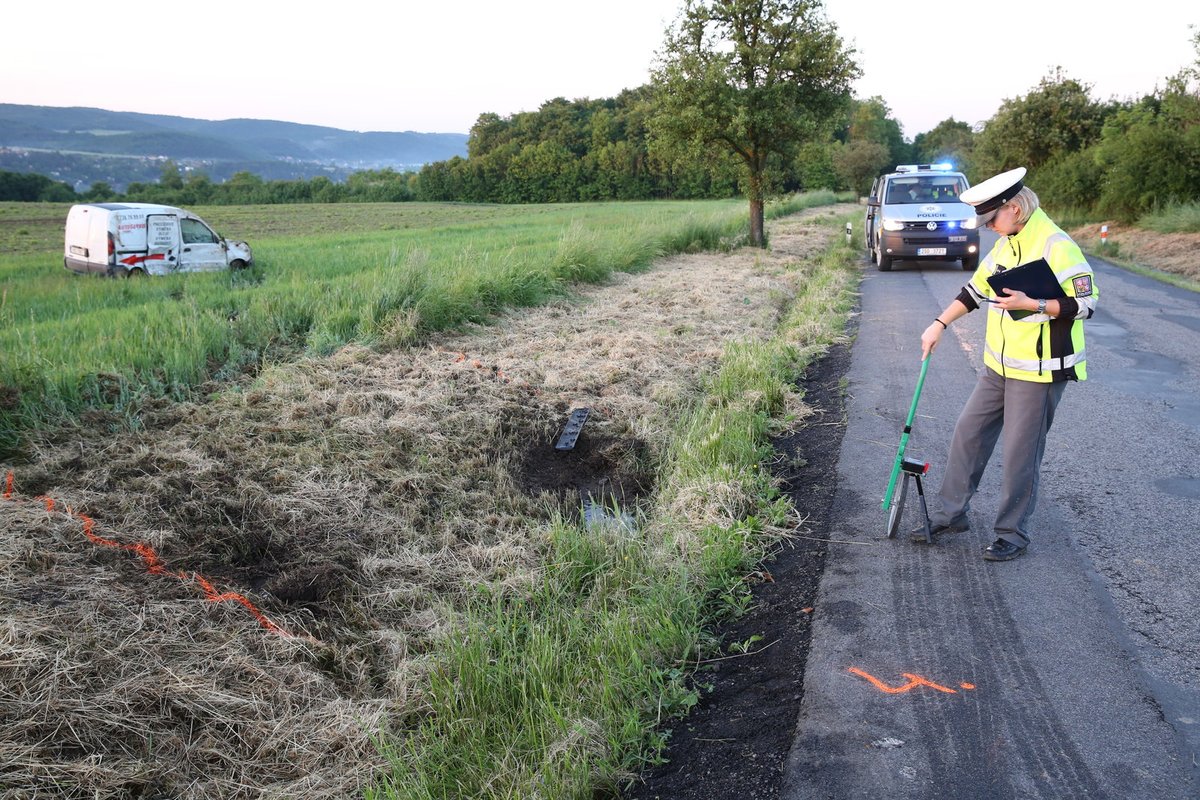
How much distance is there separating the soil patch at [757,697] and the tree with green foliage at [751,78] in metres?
15.5

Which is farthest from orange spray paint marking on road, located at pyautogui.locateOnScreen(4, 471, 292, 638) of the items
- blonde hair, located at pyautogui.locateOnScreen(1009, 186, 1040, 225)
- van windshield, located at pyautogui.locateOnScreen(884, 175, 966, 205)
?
van windshield, located at pyautogui.locateOnScreen(884, 175, 966, 205)

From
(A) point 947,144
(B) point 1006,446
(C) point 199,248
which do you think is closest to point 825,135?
(C) point 199,248

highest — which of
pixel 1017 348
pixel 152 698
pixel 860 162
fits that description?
pixel 860 162

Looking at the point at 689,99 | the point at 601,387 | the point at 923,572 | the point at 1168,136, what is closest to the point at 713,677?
the point at 923,572

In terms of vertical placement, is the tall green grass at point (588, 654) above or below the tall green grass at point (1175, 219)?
below

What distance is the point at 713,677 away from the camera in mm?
3379

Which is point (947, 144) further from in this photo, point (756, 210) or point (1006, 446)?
point (1006, 446)

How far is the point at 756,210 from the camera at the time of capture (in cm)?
2106

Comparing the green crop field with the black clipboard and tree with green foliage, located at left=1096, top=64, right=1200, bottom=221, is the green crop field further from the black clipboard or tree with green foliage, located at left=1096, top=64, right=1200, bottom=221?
tree with green foliage, located at left=1096, top=64, right=1200, bottom=221

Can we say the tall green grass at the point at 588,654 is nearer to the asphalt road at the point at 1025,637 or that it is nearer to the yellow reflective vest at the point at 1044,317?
the asphalt road at the point at 1025,637

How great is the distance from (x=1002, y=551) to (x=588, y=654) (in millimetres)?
2356

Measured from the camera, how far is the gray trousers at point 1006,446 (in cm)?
408

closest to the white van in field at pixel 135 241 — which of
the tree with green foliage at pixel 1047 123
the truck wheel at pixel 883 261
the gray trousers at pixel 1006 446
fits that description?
the truck wheel at pixel 883 261

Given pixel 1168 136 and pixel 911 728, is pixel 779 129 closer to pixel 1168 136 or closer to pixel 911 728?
pixel 1168 136
